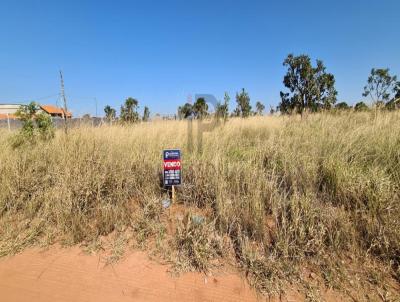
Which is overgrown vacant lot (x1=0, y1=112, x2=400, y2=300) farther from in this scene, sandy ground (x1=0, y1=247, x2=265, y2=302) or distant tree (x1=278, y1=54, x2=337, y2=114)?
distant tree (x1=278, y1=54, x2=337, y2=114)

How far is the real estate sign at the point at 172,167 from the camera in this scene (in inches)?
114

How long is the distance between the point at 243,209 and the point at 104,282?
1.45 meters

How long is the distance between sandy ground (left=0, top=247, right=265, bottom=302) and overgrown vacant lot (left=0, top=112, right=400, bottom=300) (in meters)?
0.13

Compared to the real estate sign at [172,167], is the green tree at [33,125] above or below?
above

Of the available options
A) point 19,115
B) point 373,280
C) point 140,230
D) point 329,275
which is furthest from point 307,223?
point 19,115

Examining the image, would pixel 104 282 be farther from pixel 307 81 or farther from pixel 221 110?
pixel 307 81

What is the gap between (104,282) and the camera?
2014mm

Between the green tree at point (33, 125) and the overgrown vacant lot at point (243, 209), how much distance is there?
1190mm

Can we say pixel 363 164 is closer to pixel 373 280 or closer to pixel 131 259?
pixel 373 280

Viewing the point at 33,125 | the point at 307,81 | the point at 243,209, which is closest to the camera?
the point at 243,209

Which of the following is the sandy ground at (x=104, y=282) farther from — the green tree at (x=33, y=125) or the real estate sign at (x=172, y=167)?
the green tree at (x=33, y=125)

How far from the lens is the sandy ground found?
6.15 feet

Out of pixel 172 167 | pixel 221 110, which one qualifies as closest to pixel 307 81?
pixel 221 110

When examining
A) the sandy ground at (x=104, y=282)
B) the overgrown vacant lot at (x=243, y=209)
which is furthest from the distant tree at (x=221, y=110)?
the sandy ground at (x=104, y=282)
